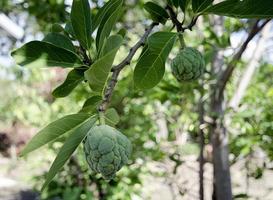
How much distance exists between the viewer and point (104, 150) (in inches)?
26.9

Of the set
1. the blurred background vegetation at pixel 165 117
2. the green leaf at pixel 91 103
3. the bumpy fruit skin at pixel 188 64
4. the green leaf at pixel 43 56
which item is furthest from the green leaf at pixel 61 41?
the blurred background vegetation at pixel 165 117

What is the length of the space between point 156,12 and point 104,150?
36cm

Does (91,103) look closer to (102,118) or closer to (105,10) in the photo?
(102,118)

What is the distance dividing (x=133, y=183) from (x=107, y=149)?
2.14 metres

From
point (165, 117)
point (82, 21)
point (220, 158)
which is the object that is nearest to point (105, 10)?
point (82, 21)

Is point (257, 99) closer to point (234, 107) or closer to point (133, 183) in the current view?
point (234, 107)

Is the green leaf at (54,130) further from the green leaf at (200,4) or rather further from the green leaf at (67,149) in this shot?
the green leaf at (200,4)

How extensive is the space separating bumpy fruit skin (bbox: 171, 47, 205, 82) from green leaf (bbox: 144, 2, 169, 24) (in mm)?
88

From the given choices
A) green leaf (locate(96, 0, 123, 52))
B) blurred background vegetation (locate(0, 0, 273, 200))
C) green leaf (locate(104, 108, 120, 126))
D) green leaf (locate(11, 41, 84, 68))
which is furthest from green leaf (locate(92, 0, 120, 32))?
blurred background vegetation (locate(0, 0, 273, 200))

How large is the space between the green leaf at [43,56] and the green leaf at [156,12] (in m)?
0.20

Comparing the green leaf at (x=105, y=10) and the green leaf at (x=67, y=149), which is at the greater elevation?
the green leaf at (x=105, y=10)

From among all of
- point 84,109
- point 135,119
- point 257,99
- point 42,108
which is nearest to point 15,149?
point 42,108

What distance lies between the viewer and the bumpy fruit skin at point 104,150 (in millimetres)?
675

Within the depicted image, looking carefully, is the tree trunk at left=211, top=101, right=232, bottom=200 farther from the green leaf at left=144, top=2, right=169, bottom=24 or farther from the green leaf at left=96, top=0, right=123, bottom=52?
the green leaf at left=96, top=0, right=123, bottom=52
